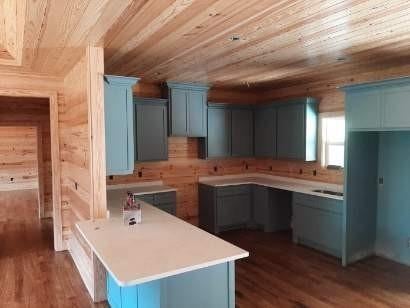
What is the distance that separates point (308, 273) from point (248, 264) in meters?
0.70

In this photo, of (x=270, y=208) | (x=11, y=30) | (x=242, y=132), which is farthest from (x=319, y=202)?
(x=11, y=30)

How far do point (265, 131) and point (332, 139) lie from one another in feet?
3.63

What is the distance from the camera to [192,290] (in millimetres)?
1991

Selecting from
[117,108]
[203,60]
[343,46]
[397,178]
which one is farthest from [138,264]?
[397,178]

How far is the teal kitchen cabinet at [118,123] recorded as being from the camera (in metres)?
2.96

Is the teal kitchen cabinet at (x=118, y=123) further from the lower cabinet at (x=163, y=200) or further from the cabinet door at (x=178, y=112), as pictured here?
the cabinet door at (x=178, y=112)

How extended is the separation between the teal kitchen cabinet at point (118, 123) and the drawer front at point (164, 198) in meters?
1.41

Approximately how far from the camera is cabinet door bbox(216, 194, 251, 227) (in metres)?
5.05

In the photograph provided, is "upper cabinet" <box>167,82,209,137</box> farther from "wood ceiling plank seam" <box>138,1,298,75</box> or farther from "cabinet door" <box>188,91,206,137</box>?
"wood ceiling plank seam" <box>138,1,298,75</box>

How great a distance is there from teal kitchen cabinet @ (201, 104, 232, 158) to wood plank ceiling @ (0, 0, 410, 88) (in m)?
1.23

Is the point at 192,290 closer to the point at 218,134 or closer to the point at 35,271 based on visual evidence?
the point at 35,271

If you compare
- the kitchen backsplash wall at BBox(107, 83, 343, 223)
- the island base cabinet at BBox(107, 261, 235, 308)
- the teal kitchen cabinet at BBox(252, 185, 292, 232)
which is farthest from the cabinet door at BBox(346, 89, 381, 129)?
the island base cabinet at BBox(107, 261, 235, 308)

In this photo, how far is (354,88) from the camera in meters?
3.62

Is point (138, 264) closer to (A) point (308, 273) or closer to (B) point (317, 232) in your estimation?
(A) point (308, 273)
